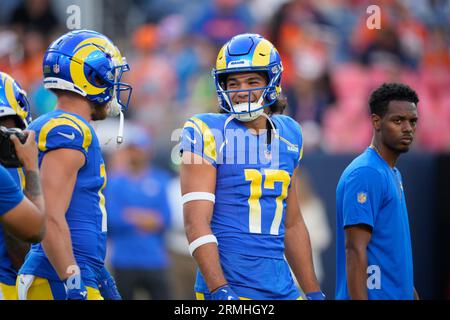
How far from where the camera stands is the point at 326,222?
9.68 meters

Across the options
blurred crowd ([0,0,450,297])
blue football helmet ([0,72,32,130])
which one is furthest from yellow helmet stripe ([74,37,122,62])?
blurred crowd ([0,0,450,297])

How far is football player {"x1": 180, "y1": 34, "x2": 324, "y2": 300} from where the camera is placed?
5004mm

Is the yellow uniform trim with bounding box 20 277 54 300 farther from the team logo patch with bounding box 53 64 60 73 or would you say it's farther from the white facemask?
the white facemask

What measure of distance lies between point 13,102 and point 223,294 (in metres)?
1.66

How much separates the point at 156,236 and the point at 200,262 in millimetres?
5026

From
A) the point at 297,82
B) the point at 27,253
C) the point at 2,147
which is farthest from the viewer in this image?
the point at 297,82

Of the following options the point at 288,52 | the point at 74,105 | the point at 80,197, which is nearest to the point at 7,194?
the point at 80,197

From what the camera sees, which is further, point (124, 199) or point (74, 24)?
point (124, 199)

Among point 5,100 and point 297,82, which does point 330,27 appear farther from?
point 5,100

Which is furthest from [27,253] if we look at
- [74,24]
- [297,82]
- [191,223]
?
[297,82]

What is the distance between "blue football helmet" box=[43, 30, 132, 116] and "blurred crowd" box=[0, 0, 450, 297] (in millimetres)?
5680

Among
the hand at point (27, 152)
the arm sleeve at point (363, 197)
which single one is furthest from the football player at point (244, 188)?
the hand at point (27, 152)

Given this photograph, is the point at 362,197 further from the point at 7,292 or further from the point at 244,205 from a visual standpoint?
the point at 7,292

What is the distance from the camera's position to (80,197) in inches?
201
